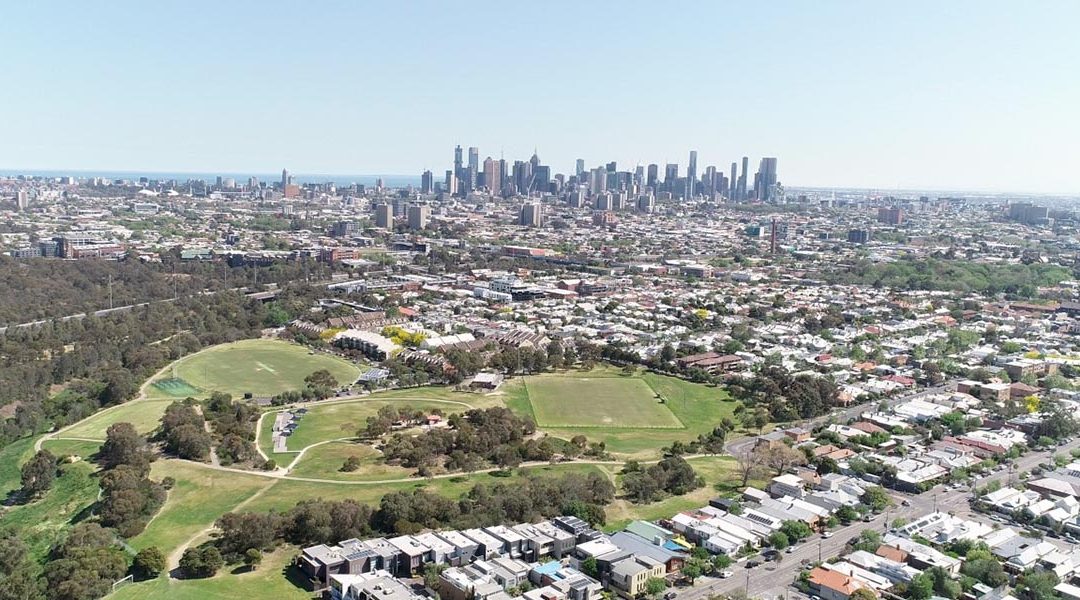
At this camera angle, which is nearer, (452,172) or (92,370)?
(92,370)

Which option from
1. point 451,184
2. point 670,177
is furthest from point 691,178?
point 451,184

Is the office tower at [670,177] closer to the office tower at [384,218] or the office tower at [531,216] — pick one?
the office tower at [531,216]

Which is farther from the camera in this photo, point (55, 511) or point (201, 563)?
point (55, 511)

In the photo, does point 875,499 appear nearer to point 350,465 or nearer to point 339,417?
point 350,465

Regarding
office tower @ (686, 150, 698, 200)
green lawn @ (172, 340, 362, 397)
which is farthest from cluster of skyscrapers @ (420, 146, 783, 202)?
green lawn @ (172, 340, 362, 397)

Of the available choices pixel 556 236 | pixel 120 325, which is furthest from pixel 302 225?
pixel 120 325

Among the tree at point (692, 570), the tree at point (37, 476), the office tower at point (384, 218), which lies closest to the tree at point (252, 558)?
the tree at point (37, 476)

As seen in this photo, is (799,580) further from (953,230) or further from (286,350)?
(953,230)
